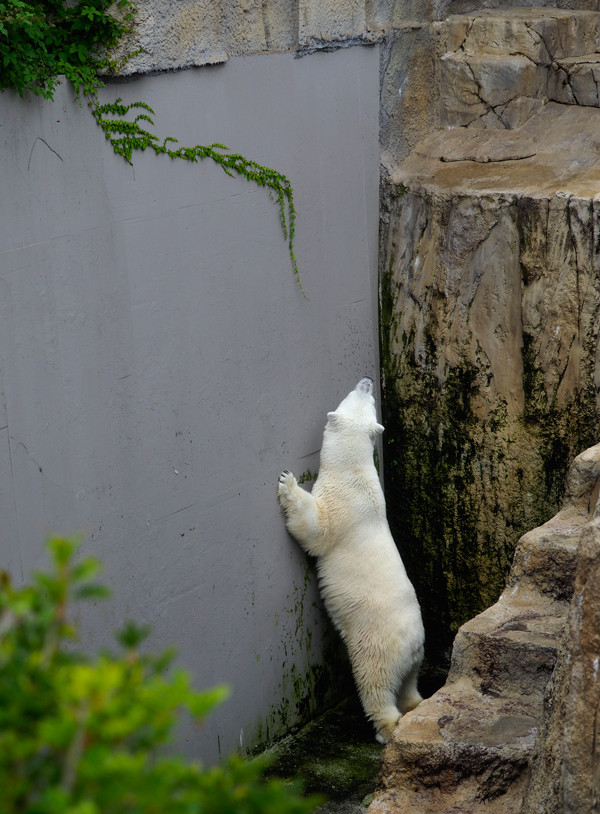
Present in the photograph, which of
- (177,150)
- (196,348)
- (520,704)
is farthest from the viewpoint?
(196,348)

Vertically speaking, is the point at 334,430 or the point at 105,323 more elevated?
the point at 105,323

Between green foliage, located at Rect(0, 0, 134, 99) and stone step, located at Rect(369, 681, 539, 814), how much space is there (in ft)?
8.88

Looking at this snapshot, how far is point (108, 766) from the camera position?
3.38ft

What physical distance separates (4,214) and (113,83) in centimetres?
78

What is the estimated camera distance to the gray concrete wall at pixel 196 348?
3.94 meters

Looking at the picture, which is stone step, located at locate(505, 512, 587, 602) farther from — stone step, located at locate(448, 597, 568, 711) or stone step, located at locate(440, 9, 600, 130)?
stone step, located at locate(440, 9, 600, 130)

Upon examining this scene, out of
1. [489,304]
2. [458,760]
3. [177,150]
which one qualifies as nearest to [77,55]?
[177,150]

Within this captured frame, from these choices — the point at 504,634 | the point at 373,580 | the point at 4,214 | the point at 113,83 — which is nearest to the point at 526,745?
the point at 504,634

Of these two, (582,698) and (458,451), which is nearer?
(582,698)

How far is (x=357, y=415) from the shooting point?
535 cm

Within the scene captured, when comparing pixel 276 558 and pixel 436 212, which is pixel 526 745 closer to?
pixel 276 558

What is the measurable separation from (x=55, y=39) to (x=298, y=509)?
251 cm

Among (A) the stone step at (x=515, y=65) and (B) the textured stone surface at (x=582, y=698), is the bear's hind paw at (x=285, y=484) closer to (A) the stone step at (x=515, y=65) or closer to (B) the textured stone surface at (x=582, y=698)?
(A) the stone step at (x=515, y=65)

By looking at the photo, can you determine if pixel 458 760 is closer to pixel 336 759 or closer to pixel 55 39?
pixel 336 759
